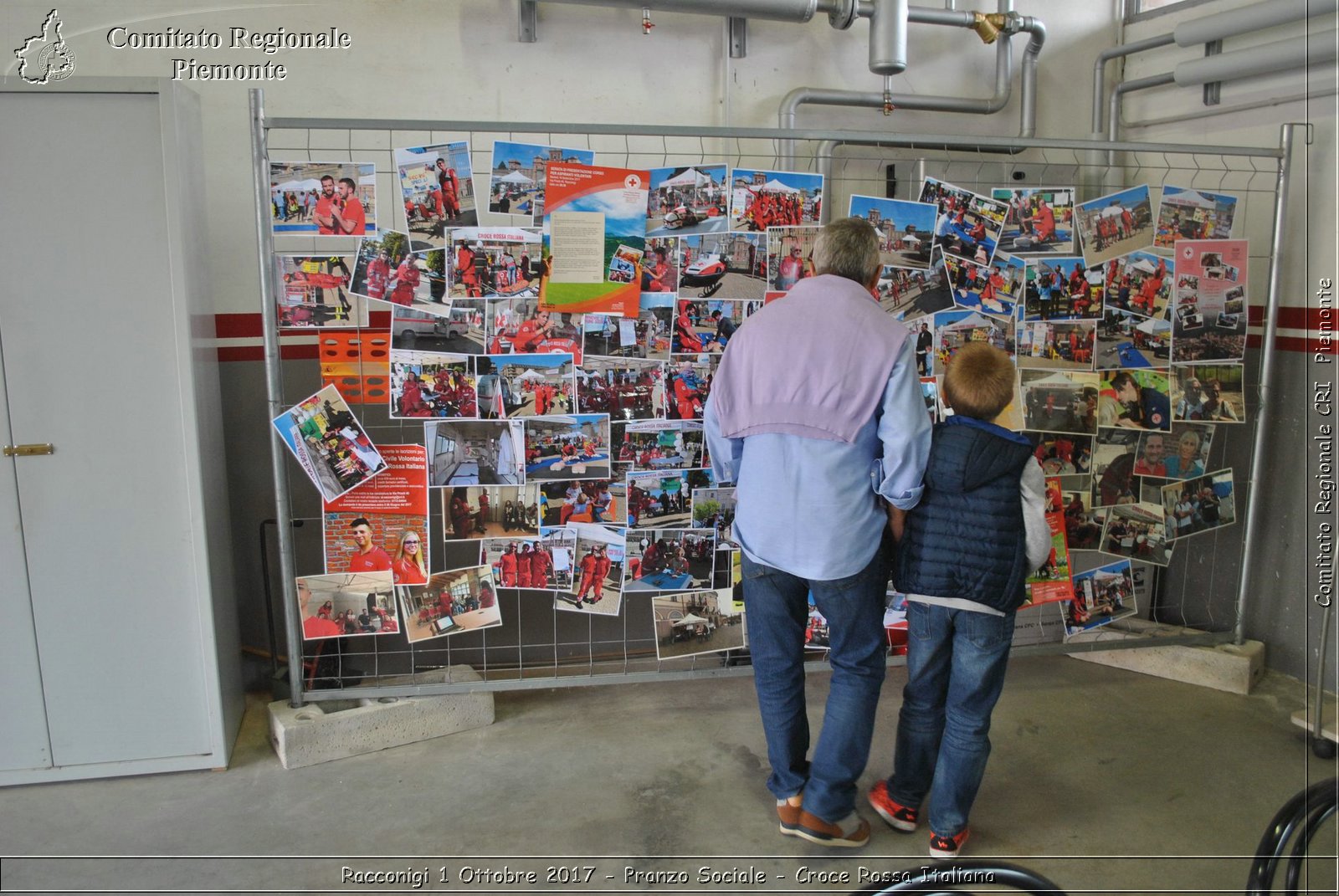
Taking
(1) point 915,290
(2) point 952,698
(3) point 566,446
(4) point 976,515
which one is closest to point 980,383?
(4) point 976,515

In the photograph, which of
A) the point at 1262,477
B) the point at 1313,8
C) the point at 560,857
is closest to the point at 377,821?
the point at 560,857

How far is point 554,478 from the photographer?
293cm

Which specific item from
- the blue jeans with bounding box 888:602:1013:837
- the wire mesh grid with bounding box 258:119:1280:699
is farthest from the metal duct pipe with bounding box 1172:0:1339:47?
the blue jeans with bounding box 888:602:1013:837

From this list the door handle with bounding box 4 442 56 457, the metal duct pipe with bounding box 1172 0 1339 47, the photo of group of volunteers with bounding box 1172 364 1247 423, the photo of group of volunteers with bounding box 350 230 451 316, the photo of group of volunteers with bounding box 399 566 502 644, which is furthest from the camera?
the photo of group of volunteers with bounding box 1172 364 1247 423

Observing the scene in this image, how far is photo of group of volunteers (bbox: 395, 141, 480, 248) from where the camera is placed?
8.88 feet

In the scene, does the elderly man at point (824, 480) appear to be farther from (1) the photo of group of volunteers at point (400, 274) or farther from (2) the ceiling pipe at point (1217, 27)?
(2) the ceiling pipe at point (1217, 27)

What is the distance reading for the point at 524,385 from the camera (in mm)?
2871

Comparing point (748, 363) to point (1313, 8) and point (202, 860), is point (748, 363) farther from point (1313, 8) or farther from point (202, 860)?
point (1313, 8)

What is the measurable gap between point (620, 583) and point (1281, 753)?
2.36 m

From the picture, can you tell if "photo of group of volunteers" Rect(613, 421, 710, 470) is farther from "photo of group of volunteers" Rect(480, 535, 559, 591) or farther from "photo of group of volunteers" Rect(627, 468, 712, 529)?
"photo of group of volunteers" Rect(480, 535, 559, 591)

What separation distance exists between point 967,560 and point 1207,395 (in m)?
1.89

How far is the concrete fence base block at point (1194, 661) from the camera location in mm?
3416

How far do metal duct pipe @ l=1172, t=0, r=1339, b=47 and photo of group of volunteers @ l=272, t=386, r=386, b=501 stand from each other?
3672mm

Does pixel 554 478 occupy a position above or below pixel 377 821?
above
